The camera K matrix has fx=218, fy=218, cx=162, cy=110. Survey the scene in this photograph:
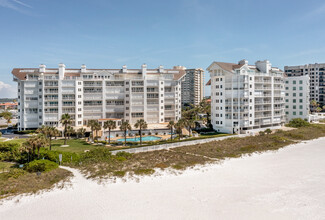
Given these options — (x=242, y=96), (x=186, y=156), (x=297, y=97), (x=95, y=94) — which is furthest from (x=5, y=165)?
(x=297, y=97)

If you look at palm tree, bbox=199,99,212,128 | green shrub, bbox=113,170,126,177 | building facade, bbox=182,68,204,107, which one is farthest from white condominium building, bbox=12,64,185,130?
building facade, bbox=182,68,204,107

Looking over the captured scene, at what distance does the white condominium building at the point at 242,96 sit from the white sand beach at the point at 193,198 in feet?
109

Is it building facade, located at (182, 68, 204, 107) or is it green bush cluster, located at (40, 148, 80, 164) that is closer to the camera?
green bush cluster, located at (40, 148, 80, 164)

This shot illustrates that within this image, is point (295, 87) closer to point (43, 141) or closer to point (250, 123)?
point (250, 123)

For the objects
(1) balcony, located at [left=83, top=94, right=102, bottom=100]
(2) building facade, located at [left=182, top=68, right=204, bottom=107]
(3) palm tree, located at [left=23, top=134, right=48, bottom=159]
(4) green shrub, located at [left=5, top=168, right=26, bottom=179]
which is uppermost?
(2) building facade, located at [left=182, top=68, right=204, bottom=107]

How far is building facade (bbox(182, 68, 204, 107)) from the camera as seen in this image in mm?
170625

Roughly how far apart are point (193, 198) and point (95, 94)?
58.5 metres

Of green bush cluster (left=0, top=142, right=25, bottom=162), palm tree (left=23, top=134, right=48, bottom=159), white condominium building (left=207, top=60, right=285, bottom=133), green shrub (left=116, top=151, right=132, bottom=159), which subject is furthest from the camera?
white condominium building (left=207, top=60, right=285, bottom=133)

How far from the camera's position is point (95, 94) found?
74.6 metres

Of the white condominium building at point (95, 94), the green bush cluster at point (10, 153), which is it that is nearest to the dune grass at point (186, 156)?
the green bush cluster at point (10, 153)

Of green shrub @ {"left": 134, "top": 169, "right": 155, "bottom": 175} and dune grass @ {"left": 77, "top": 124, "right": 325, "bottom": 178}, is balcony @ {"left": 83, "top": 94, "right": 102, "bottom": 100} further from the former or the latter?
green shrub @ {"left": 134, "top": 169, "right": 155, "bottom": 175}

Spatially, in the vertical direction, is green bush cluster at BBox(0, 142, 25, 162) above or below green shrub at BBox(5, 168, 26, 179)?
above

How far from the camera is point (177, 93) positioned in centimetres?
7950

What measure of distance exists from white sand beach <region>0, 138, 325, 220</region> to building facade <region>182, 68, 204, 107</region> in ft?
450
